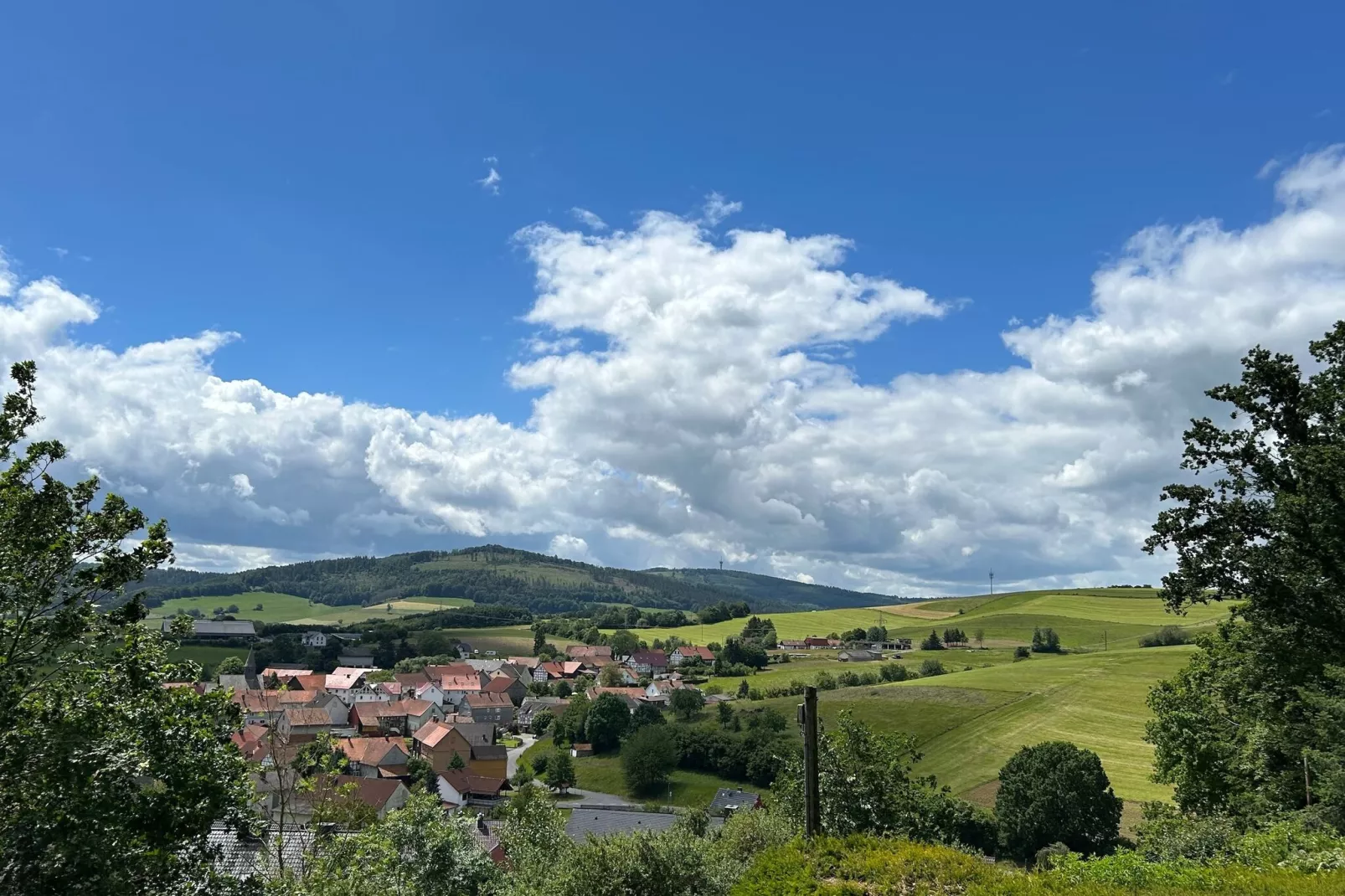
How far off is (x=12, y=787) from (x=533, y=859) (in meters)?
20.7

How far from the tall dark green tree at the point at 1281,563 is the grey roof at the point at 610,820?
40.4 metres

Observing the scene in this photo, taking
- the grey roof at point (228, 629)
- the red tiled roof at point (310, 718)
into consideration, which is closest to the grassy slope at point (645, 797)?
the red tiled roof at point (310, 718)

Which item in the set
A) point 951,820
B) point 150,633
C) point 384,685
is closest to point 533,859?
point 150,633

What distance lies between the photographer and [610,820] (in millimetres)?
66188

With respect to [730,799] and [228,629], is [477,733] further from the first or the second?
[228,629]

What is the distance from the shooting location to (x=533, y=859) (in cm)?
2916

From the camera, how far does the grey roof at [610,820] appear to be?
60.2 metres

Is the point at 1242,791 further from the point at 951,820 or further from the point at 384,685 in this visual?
the point at 384,685

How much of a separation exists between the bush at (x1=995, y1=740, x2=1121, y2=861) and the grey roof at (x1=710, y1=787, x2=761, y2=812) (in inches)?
901

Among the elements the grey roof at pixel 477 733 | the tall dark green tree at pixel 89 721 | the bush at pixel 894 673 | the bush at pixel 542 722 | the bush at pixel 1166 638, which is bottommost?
the bush at pixel 542 722

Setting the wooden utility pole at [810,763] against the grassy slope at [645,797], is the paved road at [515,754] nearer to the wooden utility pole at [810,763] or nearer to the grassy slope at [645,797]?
the grassy slope at [645,797]

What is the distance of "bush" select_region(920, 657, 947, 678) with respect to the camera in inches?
4557

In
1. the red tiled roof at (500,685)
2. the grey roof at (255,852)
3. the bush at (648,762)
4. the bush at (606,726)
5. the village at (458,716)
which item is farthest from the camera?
the red tiled roof at (500,685)

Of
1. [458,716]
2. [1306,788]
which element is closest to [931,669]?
[458,716]
